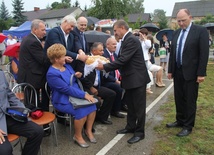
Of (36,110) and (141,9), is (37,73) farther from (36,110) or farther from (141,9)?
(141,9)

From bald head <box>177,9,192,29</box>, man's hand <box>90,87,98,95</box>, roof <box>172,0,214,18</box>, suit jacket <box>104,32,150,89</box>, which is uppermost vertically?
roof <box>172,0,214,18</box>

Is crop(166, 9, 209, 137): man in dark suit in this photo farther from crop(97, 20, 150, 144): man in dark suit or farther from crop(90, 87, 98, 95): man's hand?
crop(90, 87, 98, 95): man's hand

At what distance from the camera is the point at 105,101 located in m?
4.33

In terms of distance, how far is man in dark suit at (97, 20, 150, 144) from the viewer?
137 inches

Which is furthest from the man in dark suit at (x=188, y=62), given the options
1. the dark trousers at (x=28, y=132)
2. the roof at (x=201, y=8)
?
the roof at (x=201, y=8)

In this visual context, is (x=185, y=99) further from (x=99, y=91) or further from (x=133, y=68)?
(x=99, y=91)

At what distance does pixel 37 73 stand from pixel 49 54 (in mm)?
532

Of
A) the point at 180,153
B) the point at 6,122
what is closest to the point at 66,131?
the point at 6,122

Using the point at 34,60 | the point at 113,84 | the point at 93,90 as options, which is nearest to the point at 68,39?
the point at 34,60

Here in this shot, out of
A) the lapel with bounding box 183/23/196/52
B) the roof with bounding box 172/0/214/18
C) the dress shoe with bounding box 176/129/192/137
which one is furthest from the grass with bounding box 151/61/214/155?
the roof with bounding box 172/0/214/18

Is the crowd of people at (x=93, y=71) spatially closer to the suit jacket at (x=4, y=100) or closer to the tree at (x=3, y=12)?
the suit jacket at (x=4, y=100)

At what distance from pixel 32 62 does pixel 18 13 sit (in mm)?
44222

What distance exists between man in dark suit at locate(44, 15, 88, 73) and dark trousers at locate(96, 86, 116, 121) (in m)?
0.66

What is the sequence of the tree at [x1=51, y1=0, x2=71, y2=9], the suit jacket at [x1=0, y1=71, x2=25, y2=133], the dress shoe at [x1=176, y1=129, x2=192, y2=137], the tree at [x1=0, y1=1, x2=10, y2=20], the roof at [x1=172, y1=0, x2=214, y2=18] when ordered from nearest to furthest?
the suit jacket at [x1=0, y1=71, x2=25, y2=133]
the dress shoe at [x1=176, y1=129, x2=192, y2=137]
the tree at [x1=0, y1=1, x2=10, y2=20]
the roof at [x1=172, y1=0, x2=214, y2=18]
the tree at [x1=51, y1=0, x2=71, y2=9]
